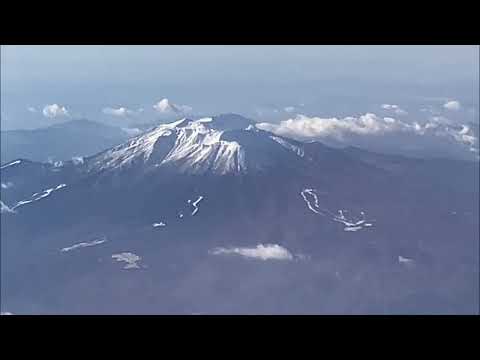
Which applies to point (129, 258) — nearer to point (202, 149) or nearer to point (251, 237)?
point (251, 237)

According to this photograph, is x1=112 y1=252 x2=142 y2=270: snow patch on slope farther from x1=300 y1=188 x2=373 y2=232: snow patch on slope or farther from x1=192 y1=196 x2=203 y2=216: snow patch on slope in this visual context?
x1=300 y1=188 x2=373 y2=232: snow patch on slope

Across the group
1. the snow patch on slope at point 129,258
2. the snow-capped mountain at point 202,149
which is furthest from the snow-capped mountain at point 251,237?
the snow-capped mountain at point 202,149

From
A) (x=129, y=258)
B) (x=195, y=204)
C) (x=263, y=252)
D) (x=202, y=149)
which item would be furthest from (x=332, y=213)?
(x=202, y=149)

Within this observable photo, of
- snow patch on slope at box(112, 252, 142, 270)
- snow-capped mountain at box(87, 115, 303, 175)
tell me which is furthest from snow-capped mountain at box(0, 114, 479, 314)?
snow-capped mountain at box(87, 115, 303, 175)

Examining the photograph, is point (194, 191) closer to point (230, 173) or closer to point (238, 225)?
point (230, 173)
